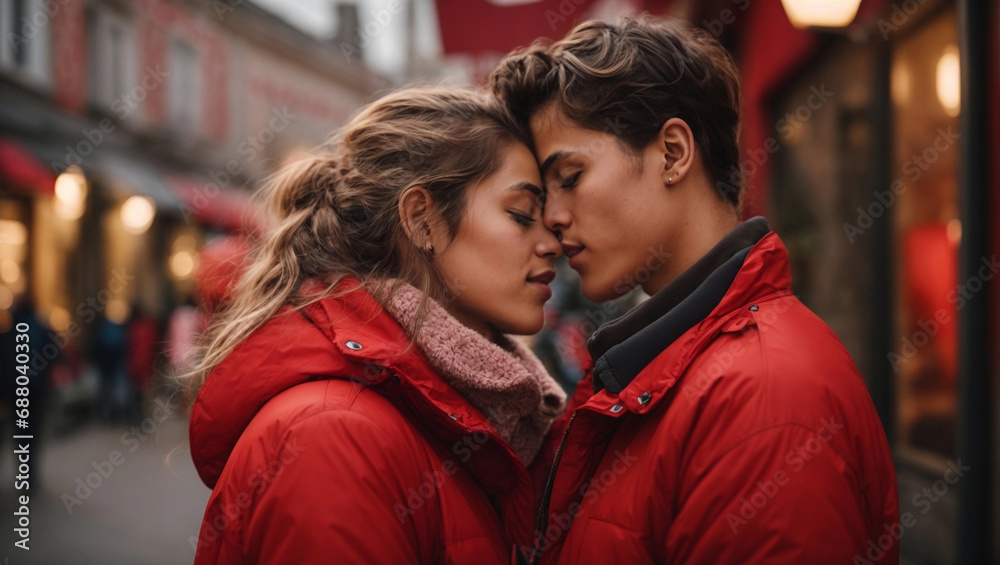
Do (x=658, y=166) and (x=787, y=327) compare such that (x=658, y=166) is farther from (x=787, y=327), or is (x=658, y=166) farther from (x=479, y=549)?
(x=479, y=549)

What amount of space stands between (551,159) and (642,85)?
353mm

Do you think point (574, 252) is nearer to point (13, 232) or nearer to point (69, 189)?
point (69, 189)

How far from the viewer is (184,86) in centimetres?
1647

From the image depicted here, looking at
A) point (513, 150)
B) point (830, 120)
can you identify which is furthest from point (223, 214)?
point (513, 150)

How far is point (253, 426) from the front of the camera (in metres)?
1.65

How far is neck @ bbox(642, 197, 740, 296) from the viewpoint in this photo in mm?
2027

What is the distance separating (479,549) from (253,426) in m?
0.61

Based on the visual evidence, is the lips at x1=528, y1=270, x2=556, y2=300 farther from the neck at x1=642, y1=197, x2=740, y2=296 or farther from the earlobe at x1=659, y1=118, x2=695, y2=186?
the earlobe at x1=659, y1=118, x2=695, y2=186

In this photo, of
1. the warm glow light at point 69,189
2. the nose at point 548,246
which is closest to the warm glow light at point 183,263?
the warm glow light at point 69,189

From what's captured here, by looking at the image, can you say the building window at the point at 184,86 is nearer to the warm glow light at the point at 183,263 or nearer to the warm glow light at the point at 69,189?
the warm glow light at the point at 183,263

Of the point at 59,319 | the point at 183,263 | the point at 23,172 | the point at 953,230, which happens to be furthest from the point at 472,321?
the point at 183,263

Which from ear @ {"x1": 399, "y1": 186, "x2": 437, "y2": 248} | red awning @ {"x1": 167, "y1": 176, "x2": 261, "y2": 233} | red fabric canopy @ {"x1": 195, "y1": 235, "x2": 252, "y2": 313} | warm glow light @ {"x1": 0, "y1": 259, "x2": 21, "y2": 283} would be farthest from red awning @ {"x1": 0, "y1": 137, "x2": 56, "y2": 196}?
ear @ {"x1": 399, "y1": 186, "x2": 437, "y2": 248}

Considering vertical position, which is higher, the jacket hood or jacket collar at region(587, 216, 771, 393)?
jacket collar at region(587, 216, 771, 393)

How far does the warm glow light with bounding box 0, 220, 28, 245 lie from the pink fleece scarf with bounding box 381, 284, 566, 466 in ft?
38.6
